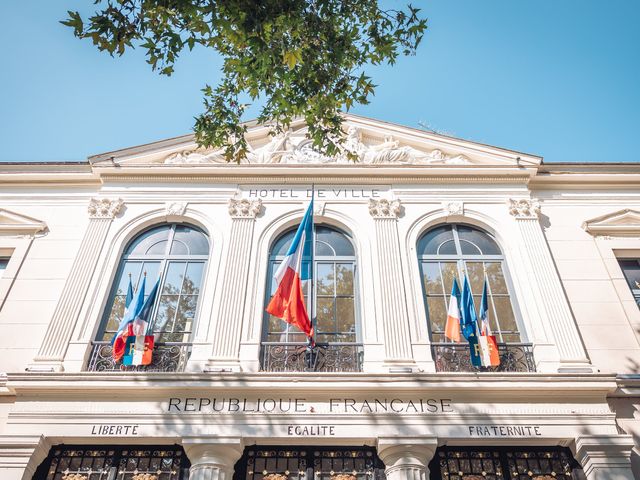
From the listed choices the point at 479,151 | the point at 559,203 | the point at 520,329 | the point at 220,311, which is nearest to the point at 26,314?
the point at 220,311

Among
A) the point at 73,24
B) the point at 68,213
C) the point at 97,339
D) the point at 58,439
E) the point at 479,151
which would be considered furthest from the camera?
the point at 479,151

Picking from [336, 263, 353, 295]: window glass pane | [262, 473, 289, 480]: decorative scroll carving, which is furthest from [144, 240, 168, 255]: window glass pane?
[262, 473, 289, 480]: decorative scroll carving

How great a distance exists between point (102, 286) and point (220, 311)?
7.87 ft

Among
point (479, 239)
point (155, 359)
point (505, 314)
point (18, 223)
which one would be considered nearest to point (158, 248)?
point (155, 359)

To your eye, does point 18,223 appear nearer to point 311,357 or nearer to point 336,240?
point 336,240

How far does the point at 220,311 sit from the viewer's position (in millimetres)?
9492

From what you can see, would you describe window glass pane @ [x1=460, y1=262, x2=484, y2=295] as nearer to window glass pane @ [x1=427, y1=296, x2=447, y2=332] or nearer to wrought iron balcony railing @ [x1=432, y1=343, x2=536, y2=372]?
window glass pane @ [x1=427, y1=296, x2=447, y2=332]

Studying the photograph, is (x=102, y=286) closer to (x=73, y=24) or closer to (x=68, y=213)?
(x=68, y=213)

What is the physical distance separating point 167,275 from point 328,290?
10.4 ft

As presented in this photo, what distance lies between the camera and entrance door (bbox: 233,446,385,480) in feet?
26.2

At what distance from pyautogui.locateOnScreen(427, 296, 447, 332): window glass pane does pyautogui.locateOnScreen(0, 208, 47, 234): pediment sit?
794cm

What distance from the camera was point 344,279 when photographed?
1038cm

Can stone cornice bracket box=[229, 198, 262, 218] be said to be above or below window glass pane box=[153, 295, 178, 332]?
above

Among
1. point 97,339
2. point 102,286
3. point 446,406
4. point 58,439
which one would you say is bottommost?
point 58,439
